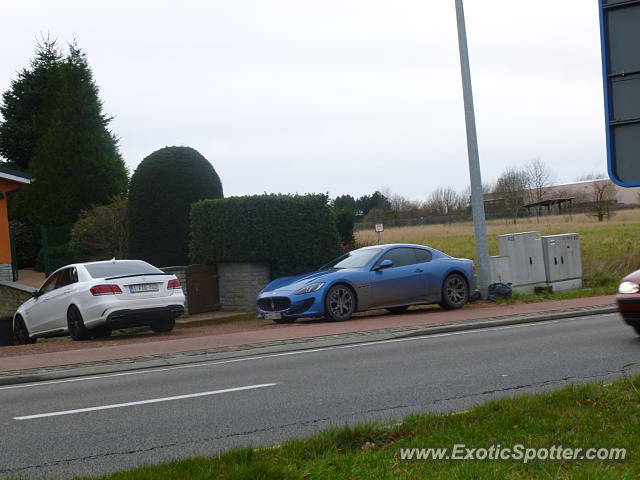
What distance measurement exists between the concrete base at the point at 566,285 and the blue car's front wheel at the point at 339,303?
21.0ft

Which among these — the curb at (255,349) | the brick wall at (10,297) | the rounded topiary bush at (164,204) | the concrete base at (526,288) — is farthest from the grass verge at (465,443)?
the brick wall at (10,297)

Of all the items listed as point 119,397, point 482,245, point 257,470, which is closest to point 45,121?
point 482,245

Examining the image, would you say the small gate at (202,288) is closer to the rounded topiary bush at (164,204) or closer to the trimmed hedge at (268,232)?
the trimmed hedge at (268,232)

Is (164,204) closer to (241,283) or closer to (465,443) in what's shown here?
(241,283)

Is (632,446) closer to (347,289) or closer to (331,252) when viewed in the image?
(347,289)


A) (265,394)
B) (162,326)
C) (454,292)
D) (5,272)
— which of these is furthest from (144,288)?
(5,272)

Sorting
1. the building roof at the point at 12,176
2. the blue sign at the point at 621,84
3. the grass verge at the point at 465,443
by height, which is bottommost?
the grass verge at the point at 465,443

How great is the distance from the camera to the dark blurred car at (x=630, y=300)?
1109 cm

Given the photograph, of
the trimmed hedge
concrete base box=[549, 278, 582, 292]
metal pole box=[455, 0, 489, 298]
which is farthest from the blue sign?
concrete base box=[549, 278, 582, 292]

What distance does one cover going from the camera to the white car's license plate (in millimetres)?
15008

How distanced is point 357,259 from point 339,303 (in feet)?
4.02

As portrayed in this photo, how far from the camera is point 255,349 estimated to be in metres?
12.6

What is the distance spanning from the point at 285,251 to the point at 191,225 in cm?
245

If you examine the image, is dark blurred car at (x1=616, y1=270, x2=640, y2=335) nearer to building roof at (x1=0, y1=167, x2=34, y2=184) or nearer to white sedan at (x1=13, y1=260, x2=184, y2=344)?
white sedan at (x1=13, y1=260, x2=184, y2=344)
